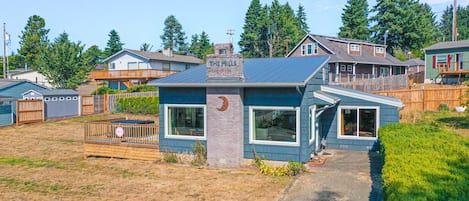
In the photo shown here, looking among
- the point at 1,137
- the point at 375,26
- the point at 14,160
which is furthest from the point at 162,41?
the point at 14,160

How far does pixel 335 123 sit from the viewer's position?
51.6ft

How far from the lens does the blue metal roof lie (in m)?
12.5

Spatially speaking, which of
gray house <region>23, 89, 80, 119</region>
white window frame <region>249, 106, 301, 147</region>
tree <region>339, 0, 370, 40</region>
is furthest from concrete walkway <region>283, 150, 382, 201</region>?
tree <region>339, 0, 370, 40</region>

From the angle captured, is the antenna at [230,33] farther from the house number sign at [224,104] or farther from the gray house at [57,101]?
the gray house at [57,101]

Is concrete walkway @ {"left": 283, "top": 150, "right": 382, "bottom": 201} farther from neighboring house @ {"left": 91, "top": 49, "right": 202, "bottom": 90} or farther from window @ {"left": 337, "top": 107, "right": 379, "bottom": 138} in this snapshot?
neighboring house @ {"left": 91, "top": 49, "right": 202, "bottom": 90}

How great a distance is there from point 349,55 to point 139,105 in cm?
2318

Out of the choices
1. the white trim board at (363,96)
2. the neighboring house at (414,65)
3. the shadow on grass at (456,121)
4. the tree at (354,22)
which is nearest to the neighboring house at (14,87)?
the white trim board at (363,96)

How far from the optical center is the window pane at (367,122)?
15.2 metres

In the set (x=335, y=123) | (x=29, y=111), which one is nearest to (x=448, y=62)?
(x=335, y=123)

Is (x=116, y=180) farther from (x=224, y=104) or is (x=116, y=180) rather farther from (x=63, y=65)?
(x=63, y=65)

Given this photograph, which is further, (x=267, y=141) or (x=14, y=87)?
(x=14, y=87)

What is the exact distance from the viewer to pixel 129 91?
38406 millimetres

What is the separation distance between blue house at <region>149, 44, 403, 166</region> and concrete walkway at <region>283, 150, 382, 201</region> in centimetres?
105

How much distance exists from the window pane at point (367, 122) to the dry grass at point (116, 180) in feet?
17.3
